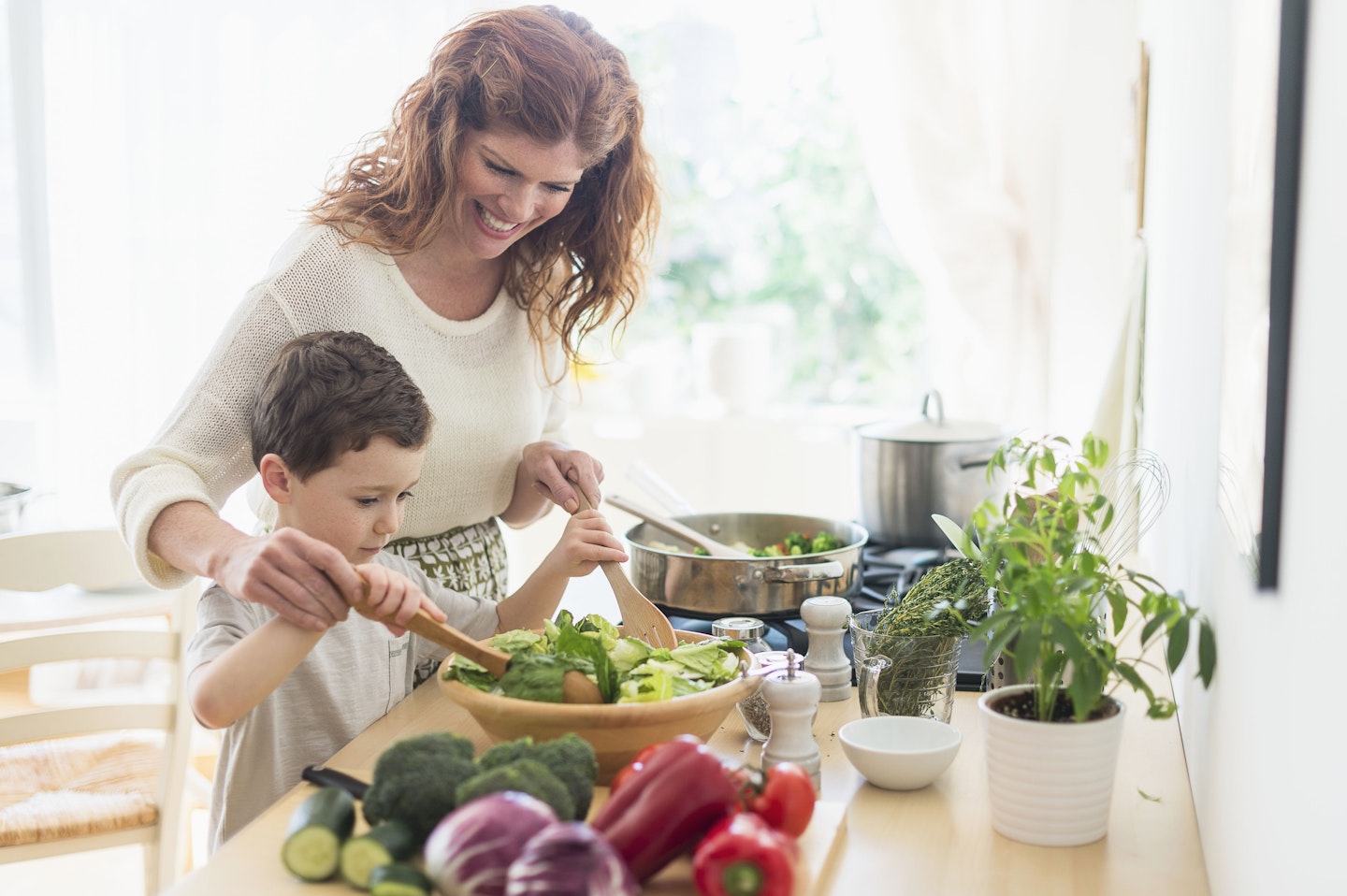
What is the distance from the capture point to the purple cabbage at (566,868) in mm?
679

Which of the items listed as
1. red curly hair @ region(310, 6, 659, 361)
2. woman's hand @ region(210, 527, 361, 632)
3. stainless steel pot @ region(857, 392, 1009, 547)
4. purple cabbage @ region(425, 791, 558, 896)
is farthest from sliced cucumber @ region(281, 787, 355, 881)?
stainless steel pot @ region(857, 392, 1009, 547)

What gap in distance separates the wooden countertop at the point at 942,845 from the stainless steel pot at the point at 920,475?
2.75 ft

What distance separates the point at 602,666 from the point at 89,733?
118 centimetres

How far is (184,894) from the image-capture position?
2.85 feet

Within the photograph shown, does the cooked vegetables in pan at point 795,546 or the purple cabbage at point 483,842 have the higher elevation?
the cooked vegetables in pan at point 795,546

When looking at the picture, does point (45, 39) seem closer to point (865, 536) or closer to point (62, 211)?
point (62, 211)

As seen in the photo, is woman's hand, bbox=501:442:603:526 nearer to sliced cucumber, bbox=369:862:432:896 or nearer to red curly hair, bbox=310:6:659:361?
red curly hair, bbox=310:6:659:361

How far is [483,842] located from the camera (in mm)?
734

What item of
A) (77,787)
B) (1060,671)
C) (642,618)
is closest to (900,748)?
(1060,671)

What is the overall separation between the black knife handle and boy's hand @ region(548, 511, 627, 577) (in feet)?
1.67

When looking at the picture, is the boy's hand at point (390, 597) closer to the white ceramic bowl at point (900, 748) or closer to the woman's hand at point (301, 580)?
the woman's hand at point (301, 580)

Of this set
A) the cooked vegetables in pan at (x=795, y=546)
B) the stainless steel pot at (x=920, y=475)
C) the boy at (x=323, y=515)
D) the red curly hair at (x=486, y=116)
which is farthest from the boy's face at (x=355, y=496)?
the stainless steel pot at (x=920, y=475)

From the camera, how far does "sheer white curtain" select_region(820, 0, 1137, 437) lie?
10.2 feet

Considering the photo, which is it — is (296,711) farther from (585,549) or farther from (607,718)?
(607,718)
